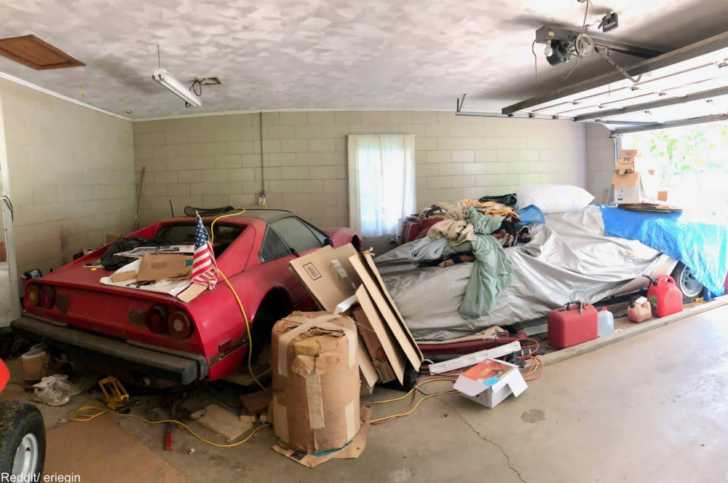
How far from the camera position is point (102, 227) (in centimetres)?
532

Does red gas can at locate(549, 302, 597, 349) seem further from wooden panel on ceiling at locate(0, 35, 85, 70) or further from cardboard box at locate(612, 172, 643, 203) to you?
wooden panel on ceiling at locate(0, 35, 85, 70)

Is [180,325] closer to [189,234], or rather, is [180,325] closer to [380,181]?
[189,234]

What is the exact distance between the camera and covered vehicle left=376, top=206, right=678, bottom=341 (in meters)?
3.23

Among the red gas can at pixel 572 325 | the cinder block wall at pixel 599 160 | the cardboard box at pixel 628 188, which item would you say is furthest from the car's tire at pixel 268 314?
the cinder block wall at pixel 599 160

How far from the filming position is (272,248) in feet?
10.2

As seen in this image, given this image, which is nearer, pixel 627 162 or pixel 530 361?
pixel 530 361

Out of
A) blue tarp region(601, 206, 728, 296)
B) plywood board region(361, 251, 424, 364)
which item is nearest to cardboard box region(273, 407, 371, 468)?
plywood board region(361, 251, 424, 364)

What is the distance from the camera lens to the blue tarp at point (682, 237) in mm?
4043

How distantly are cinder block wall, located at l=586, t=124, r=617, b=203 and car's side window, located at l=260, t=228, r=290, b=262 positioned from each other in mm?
5692

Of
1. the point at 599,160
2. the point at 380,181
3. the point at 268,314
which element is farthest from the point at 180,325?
the point at 599,160

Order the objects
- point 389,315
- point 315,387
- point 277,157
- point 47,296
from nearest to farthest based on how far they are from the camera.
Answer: point 315,387, point 47,296, point 389,315, point 277,157

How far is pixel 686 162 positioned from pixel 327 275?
22.7 ft

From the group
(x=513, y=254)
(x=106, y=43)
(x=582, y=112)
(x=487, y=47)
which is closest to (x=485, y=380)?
(x=513, y=254)

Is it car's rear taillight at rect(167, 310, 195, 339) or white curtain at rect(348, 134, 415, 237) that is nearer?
car's rear taillight at rect(167, 310, 195, 339)
